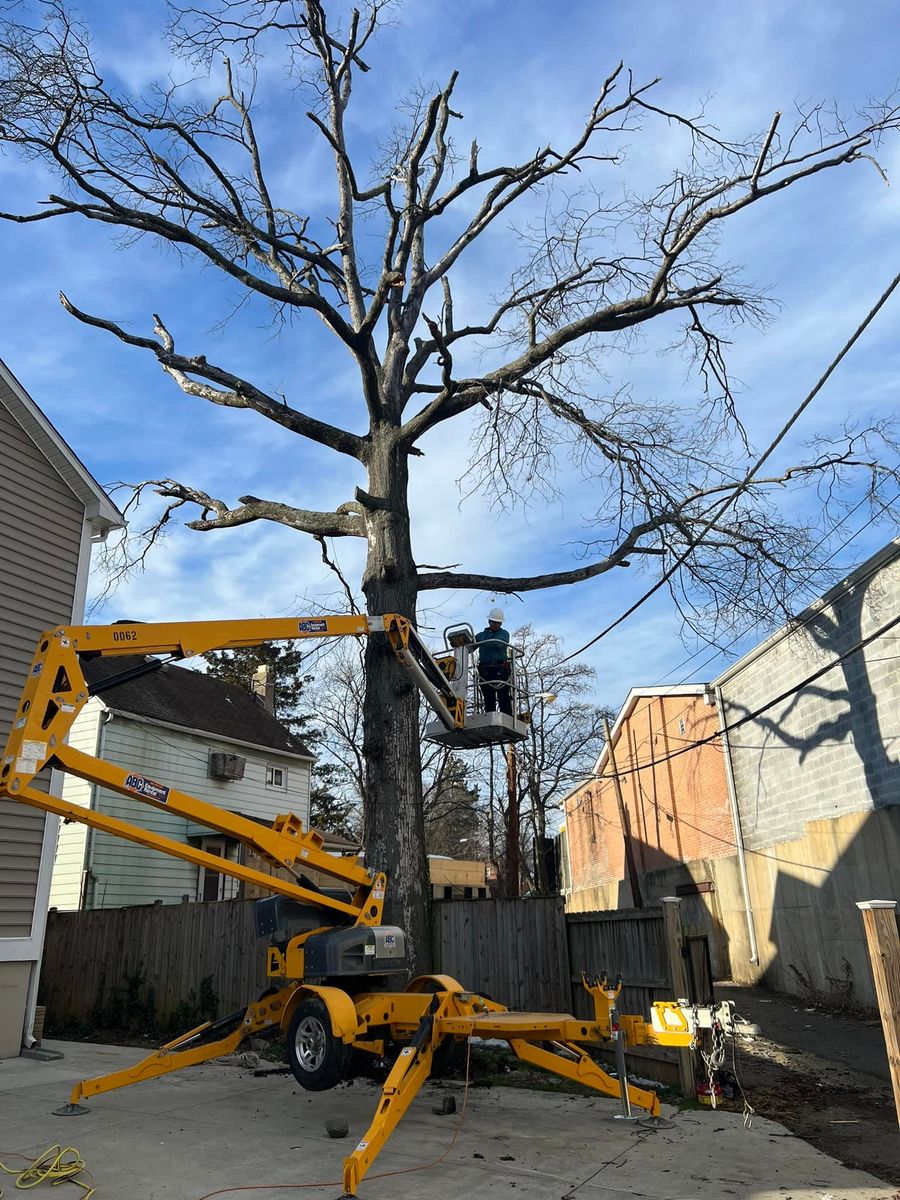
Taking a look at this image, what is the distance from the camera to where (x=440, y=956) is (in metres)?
11.1

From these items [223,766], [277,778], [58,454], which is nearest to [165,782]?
[223,766]

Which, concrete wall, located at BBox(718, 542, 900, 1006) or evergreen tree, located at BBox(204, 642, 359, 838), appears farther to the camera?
evergreen tree, located at BBox(204, 642, 359, 838)

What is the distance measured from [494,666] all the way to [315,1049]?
16.2 ft

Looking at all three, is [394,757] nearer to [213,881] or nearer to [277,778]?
[213,881]

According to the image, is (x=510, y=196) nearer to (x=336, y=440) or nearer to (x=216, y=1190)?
(x=336, y=440)

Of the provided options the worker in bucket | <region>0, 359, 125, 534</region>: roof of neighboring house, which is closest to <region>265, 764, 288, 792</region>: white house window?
<region>0, 359, 125, 534</region>: roof of neighboring house

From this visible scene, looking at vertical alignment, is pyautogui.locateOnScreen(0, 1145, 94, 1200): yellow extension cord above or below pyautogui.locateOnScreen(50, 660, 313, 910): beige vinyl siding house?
below

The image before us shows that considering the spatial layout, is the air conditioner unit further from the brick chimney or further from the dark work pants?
the dark work pants

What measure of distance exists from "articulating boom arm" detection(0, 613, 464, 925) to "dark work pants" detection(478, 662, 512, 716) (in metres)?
1.86

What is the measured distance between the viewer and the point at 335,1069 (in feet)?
21.8

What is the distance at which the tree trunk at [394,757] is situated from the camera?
9578 millimetres

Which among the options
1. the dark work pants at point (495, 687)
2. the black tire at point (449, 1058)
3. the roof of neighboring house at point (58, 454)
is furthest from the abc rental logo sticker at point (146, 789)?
the roof of neighboring house at point (58, 454)

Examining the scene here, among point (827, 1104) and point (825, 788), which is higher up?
point (825, 788)

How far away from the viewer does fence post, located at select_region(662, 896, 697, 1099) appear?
7746 mm
